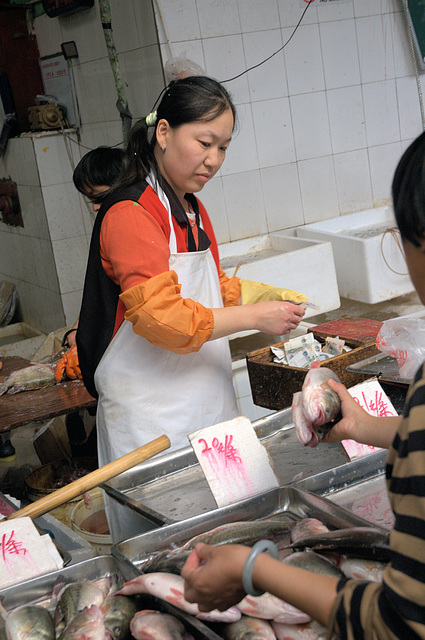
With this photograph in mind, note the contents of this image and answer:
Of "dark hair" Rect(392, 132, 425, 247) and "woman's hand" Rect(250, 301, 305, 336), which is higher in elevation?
"dark hair" Rect(392, 132, 425, 247)

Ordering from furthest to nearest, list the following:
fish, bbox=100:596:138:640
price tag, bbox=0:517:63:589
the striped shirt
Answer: price tag, bbox=0:517:63:589
fish, bbox=100:596:138:640
the striped shirt

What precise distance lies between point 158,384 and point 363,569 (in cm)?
130

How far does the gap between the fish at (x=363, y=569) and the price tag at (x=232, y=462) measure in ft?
1.48

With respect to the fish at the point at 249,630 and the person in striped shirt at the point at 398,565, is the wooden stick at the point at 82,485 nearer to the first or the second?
the fish at the point at 249,630

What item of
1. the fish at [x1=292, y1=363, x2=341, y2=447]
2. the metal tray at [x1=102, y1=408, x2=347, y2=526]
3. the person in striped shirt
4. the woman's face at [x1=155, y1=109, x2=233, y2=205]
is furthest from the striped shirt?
the woman's face at [x1=155, y1=109, x2=233, y2=205]

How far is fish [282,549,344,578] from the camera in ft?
4.35

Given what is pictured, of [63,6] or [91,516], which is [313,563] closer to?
[91,516]

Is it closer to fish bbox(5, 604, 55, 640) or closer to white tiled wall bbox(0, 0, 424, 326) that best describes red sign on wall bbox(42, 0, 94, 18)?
white tiled wall bbox(0, 0, 424, 326)

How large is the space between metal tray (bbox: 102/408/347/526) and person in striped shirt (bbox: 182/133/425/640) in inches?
31.5

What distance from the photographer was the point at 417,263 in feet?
3.23

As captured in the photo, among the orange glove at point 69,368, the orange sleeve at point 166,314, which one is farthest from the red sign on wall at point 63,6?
the orange sleeve at point 166,314

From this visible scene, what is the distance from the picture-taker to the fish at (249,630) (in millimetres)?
1261

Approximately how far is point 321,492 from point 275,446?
1.51 ft

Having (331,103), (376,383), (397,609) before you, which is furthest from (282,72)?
(397,609)
